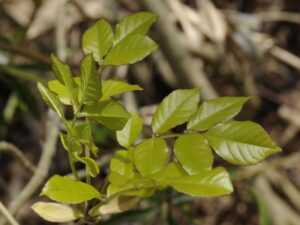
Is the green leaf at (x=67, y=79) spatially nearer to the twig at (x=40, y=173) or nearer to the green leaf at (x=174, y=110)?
the green leaf at (x=174, y=110)

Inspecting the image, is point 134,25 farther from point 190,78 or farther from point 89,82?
point 190,78

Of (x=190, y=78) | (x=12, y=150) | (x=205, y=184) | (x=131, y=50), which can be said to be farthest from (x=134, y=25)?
(x=190, y=78)

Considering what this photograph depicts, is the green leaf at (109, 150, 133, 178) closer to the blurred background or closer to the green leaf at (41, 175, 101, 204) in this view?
the green leaf at (41, 175, 101, 204)

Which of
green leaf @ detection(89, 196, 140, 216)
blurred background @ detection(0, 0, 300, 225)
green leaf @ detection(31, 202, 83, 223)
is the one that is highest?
green leaf @ detection(31, 202, 83, 223)

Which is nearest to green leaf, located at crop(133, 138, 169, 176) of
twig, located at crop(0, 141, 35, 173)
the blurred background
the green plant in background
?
the green plant in background

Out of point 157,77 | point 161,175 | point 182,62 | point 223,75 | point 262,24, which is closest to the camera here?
point 161,175

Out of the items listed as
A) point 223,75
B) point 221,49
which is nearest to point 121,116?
point 221,49

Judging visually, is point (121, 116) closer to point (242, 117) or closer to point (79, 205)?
point (79, 205)

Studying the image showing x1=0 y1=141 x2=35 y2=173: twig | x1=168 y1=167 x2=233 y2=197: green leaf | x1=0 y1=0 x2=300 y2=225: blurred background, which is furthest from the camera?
x1=0 y1=0 x2=300 y2=225: blurred background
